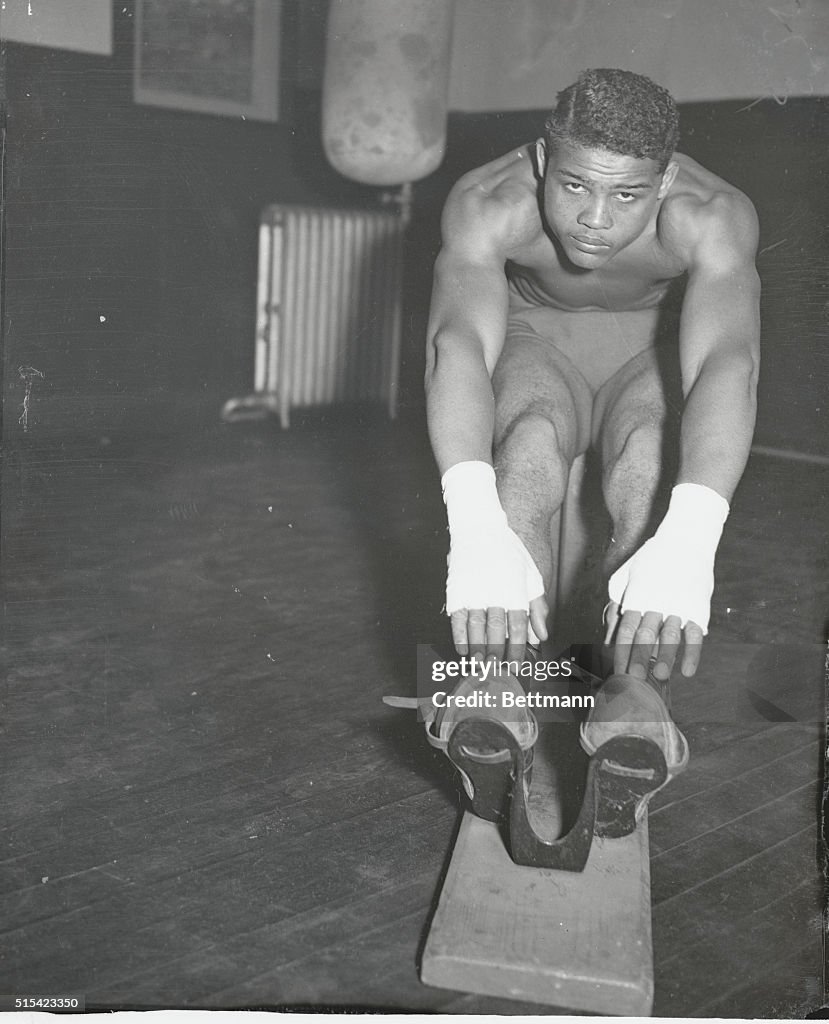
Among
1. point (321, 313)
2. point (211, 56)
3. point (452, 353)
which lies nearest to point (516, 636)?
point (452, 353)

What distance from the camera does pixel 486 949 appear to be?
929 millimetres

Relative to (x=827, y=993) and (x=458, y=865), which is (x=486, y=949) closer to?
(x=458, y=865)

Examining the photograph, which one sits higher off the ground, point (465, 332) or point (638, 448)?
point (465, 332)

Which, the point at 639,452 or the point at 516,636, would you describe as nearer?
the point at 516,636

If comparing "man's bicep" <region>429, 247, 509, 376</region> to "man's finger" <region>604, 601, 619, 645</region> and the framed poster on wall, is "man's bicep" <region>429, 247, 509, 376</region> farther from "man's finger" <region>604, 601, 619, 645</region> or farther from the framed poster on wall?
the framed poster on wall

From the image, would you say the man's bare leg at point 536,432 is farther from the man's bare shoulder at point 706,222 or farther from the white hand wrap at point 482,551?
the man's bare shoulder at point 706,222

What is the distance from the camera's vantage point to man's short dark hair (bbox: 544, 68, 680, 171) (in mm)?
1164

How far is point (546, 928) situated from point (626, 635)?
32 centimetres

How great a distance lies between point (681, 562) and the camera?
1.10 metres

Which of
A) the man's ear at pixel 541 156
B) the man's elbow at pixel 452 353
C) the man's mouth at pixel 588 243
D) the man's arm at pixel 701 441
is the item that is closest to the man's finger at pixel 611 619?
the man's arm at pixel 701 441

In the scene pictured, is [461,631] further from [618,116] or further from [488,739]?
[618,116]

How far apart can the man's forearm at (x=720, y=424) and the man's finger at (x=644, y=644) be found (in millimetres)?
168

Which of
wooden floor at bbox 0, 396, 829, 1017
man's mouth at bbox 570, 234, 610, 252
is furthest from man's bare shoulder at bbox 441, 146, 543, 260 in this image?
wooden floor at bbox 0, 396, 829, 1017

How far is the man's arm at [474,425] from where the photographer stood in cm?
112
